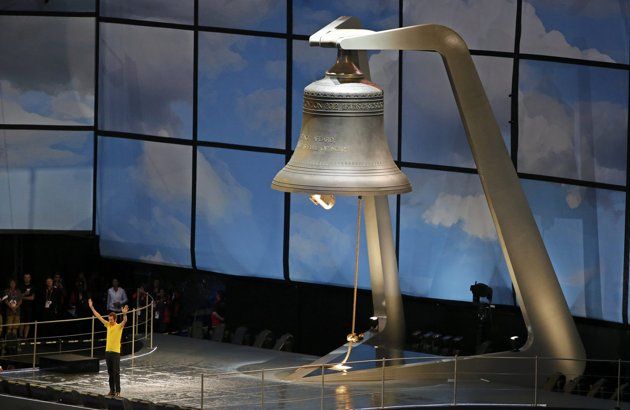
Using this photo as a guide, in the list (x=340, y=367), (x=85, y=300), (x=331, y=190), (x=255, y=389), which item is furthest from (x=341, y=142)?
(x=85, y=300)

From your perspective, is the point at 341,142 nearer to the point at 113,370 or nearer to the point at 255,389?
the point at 255,389

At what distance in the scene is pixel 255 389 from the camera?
2077cm

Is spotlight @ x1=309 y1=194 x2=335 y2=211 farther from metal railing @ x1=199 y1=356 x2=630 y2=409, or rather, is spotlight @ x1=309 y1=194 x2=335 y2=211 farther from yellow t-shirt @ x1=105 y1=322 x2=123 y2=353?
yellow t-shirt @ x1=105 y1=322 x2=123 y2=353

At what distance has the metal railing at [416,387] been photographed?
1984 cm

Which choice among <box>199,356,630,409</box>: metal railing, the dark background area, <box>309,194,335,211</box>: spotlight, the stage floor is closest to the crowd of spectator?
the dark background area

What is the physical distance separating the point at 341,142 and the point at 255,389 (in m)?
5.59

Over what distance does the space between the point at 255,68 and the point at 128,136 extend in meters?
2.72

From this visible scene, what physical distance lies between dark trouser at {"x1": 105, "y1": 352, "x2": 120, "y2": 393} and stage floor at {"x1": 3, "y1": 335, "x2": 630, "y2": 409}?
209mm

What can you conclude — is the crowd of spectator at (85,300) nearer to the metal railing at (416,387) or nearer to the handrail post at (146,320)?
the handrail post at (146,320)

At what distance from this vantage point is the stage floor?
65.2 feet

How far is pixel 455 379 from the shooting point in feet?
64.5

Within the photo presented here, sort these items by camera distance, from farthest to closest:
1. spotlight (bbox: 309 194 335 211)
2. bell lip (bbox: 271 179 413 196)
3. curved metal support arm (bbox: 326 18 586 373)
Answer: curved metal support arm (bbox: 326 18 586 373)
spotlight (bbox: 309 194 335 211)
bell lip (bbox: 271 179 413 196)

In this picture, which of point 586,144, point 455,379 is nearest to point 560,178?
point 586,144

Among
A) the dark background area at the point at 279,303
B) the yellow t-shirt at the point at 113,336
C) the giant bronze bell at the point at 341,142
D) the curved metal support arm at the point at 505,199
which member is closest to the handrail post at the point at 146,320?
the dark background area at the point at 279,303
